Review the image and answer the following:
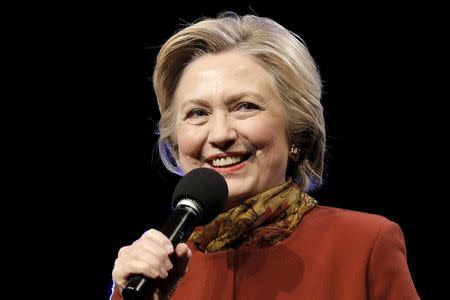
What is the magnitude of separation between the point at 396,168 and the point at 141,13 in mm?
1281

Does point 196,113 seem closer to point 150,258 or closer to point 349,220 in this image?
point 349,220

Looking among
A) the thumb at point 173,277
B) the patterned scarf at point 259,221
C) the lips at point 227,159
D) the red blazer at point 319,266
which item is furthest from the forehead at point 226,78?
the thumb at point 173,277

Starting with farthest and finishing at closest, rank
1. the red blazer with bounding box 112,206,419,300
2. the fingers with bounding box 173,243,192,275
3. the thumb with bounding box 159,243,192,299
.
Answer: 1. the red blazer with bounding box 112,206,419,300
2. the thumb with bounding box 159,243,192,299
3. the fingers with bounding box 173,243,192,275

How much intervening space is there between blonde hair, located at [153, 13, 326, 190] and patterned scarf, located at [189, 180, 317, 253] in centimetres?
18

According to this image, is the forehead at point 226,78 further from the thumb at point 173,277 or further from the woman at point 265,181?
the thumb at point 173,277

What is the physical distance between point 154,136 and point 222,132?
4.30 ft

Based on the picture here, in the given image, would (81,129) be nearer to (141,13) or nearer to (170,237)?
(141,13)

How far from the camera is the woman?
5.73 ft

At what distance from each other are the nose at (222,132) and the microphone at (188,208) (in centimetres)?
25

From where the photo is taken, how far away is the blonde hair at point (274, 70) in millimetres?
1939

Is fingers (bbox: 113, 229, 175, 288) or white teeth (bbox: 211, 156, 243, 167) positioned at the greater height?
fingers (bbox: 113, 229, 175, 288)

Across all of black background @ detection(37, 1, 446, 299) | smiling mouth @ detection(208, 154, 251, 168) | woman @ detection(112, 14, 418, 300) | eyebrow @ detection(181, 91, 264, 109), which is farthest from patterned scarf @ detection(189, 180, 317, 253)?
black background @ detection(37, 1, 446, 299)

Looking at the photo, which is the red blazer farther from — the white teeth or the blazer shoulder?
the white teeth

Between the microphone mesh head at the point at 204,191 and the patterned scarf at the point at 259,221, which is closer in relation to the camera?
the microphone mesh head at the point at 204,191
